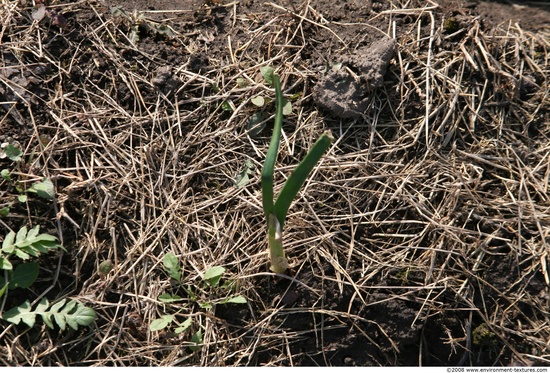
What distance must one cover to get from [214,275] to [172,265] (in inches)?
6.1

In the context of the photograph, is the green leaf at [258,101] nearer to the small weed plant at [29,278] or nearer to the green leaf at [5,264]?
the small weed plant at [29,278]

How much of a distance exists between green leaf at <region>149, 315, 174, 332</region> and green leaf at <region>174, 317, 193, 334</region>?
1.5 inches

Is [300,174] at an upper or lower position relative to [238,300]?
upper

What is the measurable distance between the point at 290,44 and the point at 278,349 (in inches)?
47.9

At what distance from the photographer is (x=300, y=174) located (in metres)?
1.71

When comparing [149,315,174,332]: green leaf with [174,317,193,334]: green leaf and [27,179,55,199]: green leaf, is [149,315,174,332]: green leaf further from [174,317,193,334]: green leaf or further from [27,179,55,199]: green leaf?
[27,179,55,199]: green leaf

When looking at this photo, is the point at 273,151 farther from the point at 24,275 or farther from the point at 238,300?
the point at 24,275

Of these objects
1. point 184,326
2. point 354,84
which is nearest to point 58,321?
point 184,326

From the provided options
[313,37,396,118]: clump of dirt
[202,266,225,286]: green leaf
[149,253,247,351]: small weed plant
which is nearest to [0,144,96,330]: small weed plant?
[149,253,247,351]: small weed plant

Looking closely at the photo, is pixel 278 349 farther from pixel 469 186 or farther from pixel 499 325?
pixel 469 186

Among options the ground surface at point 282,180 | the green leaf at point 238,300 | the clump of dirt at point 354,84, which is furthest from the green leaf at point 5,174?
the clump of dirt at point 354,84

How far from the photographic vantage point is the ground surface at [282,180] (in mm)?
1968

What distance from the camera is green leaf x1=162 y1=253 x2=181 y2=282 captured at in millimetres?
1977

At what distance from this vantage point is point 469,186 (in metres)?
2.15
